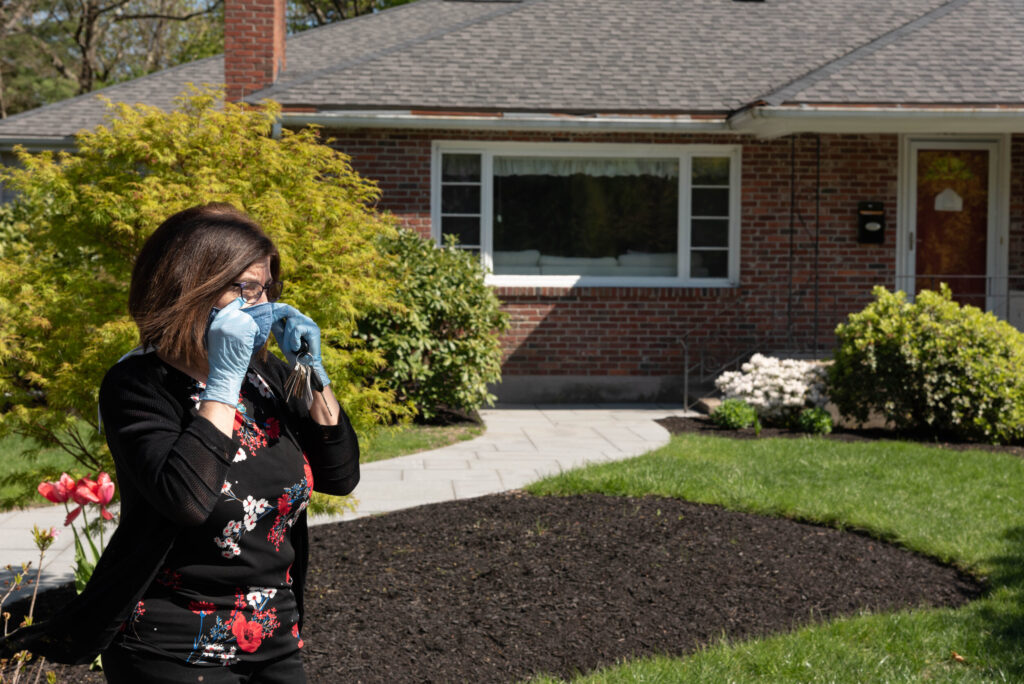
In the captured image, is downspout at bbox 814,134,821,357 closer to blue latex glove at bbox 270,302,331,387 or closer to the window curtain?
the window curtain

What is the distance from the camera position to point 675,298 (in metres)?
11.6

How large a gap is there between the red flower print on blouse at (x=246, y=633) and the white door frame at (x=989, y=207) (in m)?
10.9

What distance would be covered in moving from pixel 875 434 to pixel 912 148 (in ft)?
15.1

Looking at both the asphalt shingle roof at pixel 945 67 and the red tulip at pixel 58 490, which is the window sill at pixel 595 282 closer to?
the asphalt shingle roof at pixel 945 67

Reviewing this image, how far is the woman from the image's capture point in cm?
201

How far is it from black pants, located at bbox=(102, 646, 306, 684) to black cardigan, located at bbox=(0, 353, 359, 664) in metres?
0.06

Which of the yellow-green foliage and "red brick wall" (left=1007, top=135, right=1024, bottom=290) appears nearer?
the yellow-green foliage

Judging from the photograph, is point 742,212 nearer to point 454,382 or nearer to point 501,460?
point 454,382

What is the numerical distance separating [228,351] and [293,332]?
22cm

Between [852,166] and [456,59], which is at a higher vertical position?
[456,59]

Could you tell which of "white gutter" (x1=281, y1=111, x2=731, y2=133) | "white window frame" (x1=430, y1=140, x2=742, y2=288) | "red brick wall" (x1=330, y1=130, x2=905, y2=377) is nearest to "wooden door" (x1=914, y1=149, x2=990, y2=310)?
"red brick wall" (x1=330, y1=130, x2=905, y2=377)

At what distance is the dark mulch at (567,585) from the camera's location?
3.90 metres

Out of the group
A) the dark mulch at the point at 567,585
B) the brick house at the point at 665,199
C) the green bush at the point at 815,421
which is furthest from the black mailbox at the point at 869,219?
the dark mulch at the point at 567,585

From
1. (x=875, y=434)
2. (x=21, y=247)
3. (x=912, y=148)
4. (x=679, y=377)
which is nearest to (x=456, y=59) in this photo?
(x=679, y=377)
